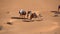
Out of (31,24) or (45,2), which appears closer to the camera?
(31,24)

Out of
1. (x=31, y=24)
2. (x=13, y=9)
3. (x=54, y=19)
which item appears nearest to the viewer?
(x=31, y=24)

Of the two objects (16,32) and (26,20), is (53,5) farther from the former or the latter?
(16,32)

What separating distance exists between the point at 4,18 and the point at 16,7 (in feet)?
6.11

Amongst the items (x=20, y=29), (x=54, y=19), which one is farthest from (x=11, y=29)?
(x=54, y=19)

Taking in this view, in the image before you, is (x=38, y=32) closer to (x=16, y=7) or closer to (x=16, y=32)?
(x=16, y=32)

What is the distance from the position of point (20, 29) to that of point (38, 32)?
0.48 m

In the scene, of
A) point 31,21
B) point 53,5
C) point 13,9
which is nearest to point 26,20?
point 31,21

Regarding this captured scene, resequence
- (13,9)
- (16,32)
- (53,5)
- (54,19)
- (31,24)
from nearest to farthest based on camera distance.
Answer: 1. (16,32)
2. (31,24)
3. (54,19)
4. (13,9)
5. (53,5)

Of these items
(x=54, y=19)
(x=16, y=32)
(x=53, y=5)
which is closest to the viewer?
(x=16, y=32)

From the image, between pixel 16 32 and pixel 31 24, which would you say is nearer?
pixel 16 32

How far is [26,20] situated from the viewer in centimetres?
621

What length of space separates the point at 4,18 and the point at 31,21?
2.92 feet

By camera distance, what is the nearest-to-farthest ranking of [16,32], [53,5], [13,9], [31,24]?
[16,32], [31,24], [13,9], [53,5]

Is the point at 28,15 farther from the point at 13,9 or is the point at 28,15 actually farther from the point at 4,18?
the point at 13,9
